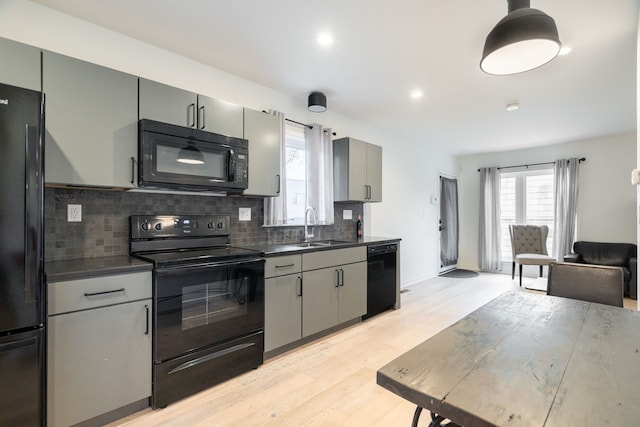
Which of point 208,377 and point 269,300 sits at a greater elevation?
point 269,300

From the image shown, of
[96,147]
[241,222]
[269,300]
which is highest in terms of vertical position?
[96,147]

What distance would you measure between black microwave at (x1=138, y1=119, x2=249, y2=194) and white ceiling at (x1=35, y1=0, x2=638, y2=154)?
2.52ft

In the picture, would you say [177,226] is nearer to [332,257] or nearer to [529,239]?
[332,257]

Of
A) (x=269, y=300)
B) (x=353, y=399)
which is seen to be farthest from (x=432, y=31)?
(x=353, y=399)

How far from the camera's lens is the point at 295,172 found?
142 inches

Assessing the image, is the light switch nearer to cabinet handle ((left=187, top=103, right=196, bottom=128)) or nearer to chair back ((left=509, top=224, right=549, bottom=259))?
cabinet handle ((left=187, top=103, right=196, bottom=128))

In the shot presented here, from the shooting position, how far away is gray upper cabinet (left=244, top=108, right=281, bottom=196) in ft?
8.96

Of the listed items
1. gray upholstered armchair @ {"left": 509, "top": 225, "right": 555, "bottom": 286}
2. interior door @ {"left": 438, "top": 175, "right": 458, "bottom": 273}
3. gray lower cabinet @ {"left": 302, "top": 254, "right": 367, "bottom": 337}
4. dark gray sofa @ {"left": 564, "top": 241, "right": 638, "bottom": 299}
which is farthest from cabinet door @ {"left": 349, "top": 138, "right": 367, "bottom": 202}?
dark gray sofa @ {"left": 564, "top": 241, "right": 638, "bottom": 299}

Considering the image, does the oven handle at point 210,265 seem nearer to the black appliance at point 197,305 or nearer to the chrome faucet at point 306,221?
the black appliance at point 197,305

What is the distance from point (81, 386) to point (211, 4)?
7.80ft

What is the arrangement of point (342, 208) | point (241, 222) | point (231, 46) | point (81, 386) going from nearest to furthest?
point (81, 386) < point (231, 46) < point (241, 222) < point (342, 208)

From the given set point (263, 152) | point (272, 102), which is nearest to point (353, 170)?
point (272, 102)

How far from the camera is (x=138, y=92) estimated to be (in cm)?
209

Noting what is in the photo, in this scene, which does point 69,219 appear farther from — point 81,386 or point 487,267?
point 487,267
